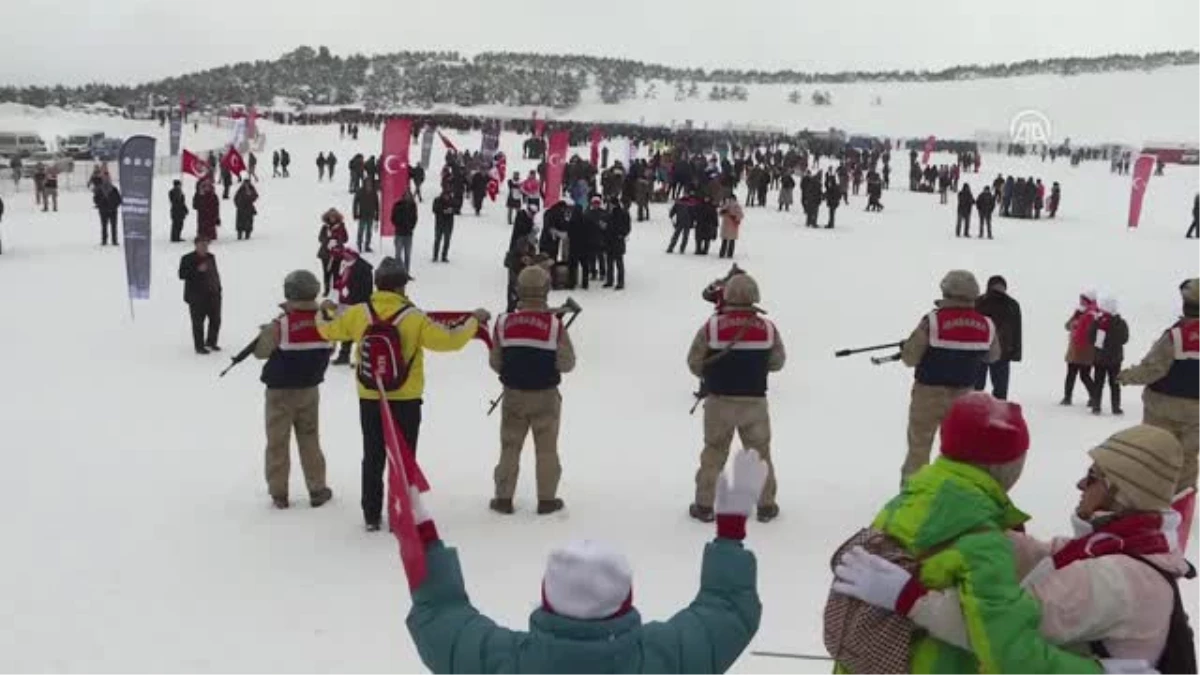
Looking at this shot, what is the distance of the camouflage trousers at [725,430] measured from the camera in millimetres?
6332

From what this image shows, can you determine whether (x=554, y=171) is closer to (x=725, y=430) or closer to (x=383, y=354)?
(x=725, y=430)

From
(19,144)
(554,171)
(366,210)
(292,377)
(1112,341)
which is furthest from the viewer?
(19,144)

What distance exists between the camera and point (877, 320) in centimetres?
1419

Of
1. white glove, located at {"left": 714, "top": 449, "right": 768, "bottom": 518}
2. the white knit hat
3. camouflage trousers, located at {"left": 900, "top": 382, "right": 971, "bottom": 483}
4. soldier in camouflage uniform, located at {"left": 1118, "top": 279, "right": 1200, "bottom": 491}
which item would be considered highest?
white glove, located at {"left": 714, "top": 449, "right": 768, "bottom": 518}

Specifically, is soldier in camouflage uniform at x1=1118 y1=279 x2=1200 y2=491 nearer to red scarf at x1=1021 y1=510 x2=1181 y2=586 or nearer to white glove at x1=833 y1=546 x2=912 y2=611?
red scarf at x1=1021 y1=510 x2=1181 y2=586

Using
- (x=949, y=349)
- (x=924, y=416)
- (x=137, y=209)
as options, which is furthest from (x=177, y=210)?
(x=949, y=349)

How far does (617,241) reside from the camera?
15680mm

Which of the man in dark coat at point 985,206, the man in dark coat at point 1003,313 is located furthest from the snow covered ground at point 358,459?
the man in dark coat at point 985,206

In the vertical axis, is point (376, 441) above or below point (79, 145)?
below

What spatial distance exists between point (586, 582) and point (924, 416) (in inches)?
Answer: 194

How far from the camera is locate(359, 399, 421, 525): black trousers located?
6020 millimetres

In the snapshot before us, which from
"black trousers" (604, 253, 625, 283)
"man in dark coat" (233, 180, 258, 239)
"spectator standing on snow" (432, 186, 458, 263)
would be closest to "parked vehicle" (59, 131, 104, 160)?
"man in dark coat" (233, 180, 258, 239)

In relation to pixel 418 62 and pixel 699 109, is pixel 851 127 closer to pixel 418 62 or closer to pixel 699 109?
pixel 699 109

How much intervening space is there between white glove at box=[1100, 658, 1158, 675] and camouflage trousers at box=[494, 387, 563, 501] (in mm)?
4346
